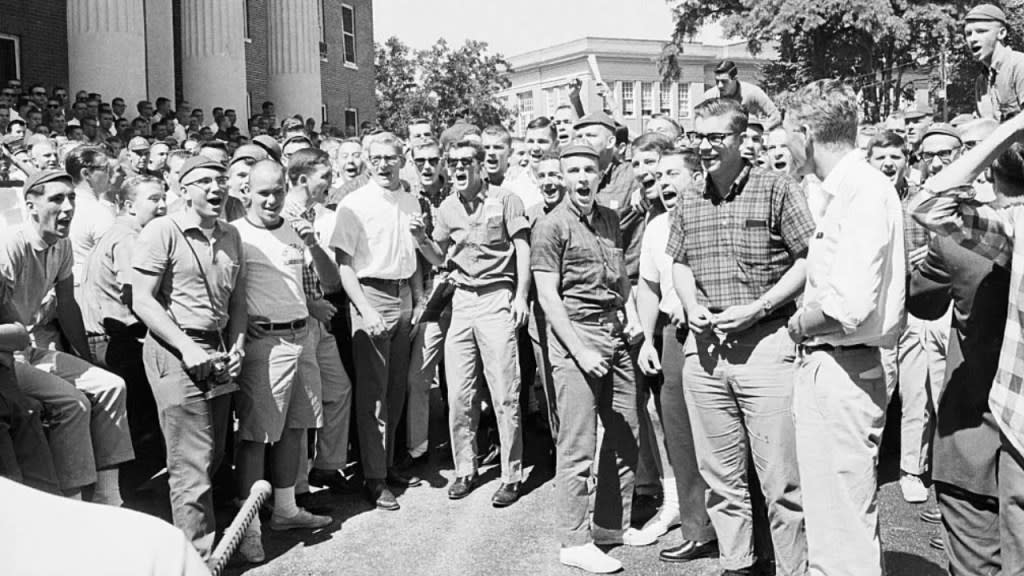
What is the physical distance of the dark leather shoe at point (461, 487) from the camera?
21.9ft

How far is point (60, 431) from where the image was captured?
5262 millimetres

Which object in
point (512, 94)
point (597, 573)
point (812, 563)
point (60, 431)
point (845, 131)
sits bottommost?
point (597, 573)

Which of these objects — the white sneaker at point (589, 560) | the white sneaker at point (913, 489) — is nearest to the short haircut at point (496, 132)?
the white sneaker at point (589, 560)

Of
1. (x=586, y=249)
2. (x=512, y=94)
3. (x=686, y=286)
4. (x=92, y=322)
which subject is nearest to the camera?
(x=686, y=286)

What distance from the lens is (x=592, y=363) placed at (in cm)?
538

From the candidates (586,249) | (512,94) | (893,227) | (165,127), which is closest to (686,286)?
(586,249)

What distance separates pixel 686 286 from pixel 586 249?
87 centimetres

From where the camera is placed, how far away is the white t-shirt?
5.90 metres

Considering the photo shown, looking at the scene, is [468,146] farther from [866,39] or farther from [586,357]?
[866,39]

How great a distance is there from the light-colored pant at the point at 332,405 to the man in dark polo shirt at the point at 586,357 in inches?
67.3

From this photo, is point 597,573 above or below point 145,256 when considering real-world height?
below

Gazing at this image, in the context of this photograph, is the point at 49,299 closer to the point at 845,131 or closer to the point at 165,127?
the point at 845,131

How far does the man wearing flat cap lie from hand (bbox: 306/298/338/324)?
5.40 meters

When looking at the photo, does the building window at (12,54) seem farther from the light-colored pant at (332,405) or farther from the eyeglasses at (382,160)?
the light-colored pant at (332,405)
